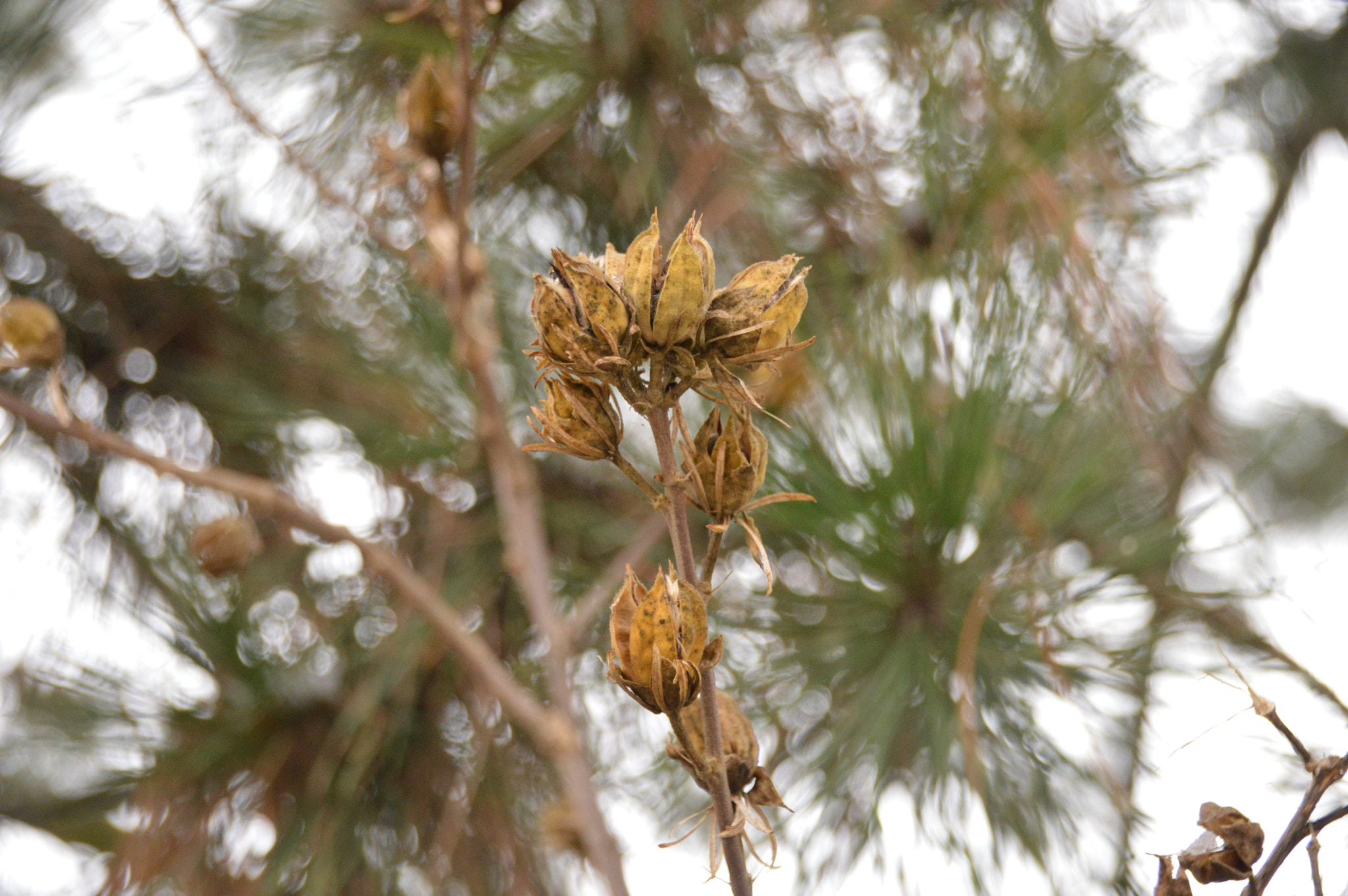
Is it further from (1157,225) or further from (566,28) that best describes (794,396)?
(1157,225)

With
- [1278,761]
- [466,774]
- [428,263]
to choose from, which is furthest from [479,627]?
[1278,761]

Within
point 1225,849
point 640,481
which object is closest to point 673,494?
point 640,481

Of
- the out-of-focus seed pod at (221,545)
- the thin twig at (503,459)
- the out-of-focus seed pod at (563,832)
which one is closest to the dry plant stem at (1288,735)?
the thin twig at (503,459)

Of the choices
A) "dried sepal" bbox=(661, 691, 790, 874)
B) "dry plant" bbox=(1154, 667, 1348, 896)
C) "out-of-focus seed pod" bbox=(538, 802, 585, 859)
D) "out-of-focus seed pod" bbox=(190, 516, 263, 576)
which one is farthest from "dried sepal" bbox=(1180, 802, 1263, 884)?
"out-of-focus seed pod" bbox=(190, 516, 263, 576)

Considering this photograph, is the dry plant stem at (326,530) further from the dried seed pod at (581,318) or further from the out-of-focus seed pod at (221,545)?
the dried seed pod at (581,318)

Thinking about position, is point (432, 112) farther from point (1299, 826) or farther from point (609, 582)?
point (1299, 826)

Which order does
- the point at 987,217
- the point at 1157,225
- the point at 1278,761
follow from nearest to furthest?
the point at 1278,761 < the point at 987,217 < the point at 1157,225

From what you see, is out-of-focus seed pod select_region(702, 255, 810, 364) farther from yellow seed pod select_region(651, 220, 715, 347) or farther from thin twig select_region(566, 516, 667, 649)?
thin twig select_region(566, 516, 667, 649)
